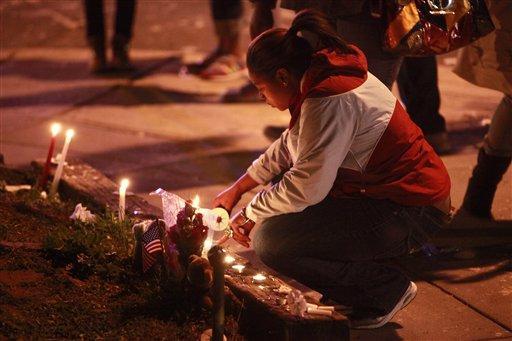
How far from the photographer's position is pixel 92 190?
514cm

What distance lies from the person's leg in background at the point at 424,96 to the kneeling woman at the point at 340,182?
2.33 m

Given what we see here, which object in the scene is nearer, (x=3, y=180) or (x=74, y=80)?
(x=3, y=180)

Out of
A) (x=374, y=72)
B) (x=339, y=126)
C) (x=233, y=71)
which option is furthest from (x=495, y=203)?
(x=233, y=71)

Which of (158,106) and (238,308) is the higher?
(238,308)

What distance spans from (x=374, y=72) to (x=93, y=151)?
2200 millimetres

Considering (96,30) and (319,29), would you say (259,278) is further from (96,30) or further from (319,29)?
(96,30)

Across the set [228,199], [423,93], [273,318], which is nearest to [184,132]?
[423,93]

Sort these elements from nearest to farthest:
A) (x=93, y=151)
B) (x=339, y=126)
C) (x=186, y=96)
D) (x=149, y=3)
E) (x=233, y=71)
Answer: (x=339, y=126) < (x=93, y=151) < (x=186, y=96) < (x=233, y=71) < (x=149, y=3)

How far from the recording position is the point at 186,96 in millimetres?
8047

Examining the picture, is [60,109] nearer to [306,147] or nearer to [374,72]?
[374,72]

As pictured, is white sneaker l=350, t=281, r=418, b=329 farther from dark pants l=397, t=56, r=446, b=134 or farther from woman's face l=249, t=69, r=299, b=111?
dark pants l=397, t=56, r=446, b=134

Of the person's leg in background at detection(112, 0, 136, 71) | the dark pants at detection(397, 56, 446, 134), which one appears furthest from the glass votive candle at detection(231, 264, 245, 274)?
the person's leg in background at detection(112, 0, 136, 71)

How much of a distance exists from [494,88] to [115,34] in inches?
176

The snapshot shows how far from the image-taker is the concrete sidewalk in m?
4.43
